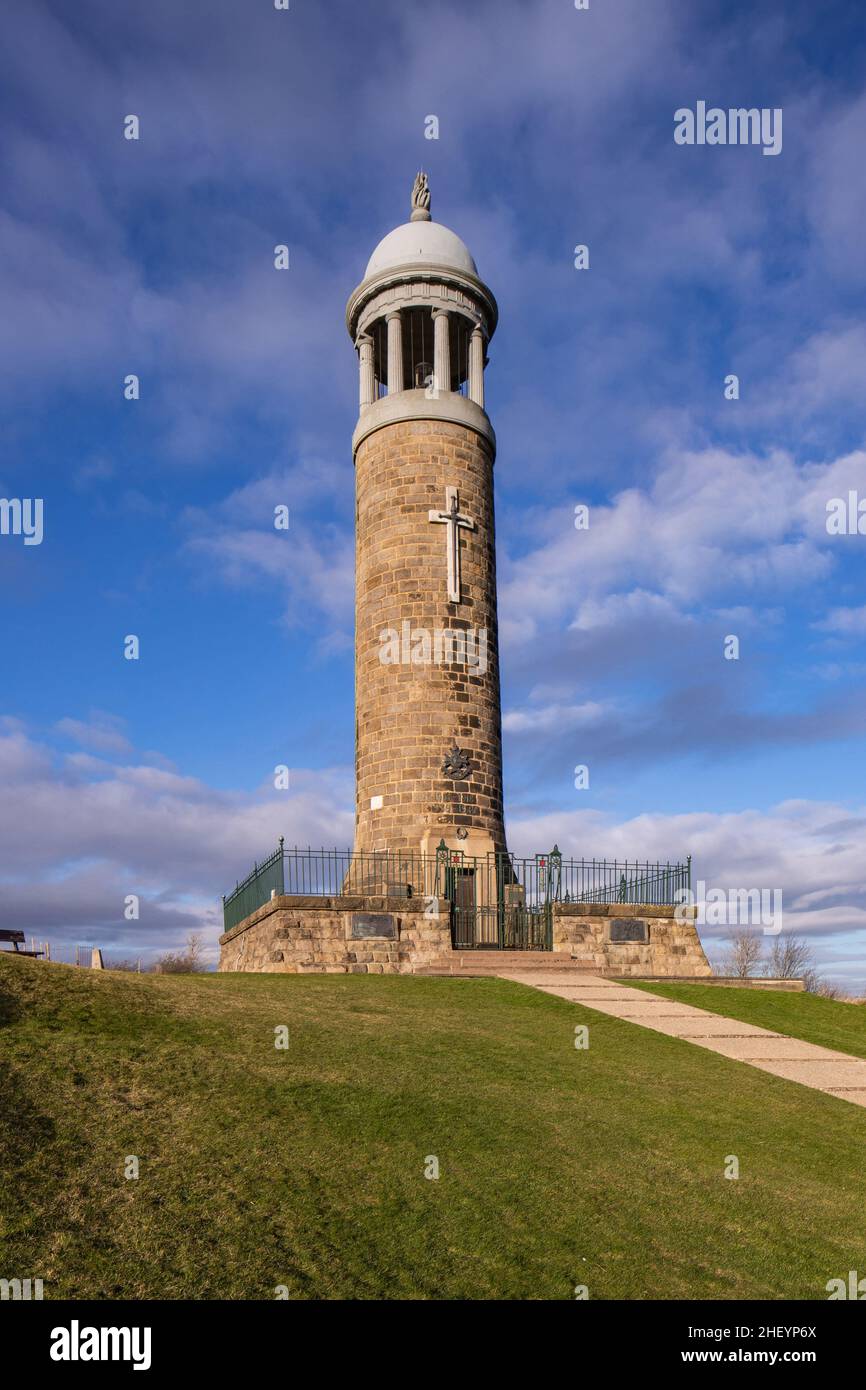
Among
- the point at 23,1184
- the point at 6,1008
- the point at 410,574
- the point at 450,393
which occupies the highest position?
the point at 450,393

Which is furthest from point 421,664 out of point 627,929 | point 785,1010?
point 785,1010

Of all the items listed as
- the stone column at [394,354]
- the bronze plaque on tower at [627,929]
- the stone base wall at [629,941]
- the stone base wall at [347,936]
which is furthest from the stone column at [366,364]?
the bronze plaque on tower at [627,929]

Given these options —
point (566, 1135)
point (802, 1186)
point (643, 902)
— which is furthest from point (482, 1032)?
point (643, 902)

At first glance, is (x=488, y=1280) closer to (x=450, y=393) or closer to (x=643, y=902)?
(x=643, y=902)

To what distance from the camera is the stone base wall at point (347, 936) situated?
20.2 metres

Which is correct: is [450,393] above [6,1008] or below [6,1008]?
above

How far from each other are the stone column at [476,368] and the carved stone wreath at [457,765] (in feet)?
33.0

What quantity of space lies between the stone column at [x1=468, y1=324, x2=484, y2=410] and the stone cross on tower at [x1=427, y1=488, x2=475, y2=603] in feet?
11.6

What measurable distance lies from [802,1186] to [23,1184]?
673 centimetres

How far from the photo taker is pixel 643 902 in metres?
25.2

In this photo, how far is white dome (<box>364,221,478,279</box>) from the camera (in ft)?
92.7

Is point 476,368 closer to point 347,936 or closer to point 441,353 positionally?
point 441,353

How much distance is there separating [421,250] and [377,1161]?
84.5 ft

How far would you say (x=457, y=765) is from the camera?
25.0m
